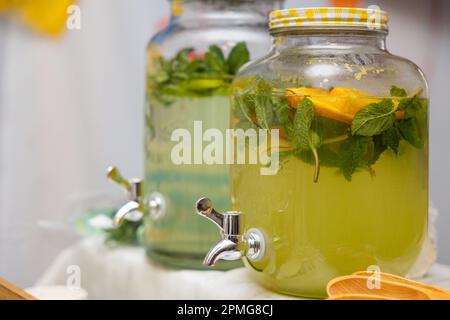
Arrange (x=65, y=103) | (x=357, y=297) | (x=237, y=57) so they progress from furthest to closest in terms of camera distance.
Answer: (x=65, y=103) → (x=237, y=57) → (x=357, y=297)

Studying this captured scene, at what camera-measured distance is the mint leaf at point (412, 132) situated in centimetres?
65

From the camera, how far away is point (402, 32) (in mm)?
806

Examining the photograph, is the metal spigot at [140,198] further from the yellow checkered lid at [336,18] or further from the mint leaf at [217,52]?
the yellow checkered lid at [336,18]

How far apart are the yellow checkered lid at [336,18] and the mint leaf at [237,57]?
0.15m

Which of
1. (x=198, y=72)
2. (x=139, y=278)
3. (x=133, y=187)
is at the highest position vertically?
(x=198, y=72)

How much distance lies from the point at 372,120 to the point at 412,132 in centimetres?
5

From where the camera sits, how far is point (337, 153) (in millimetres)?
628

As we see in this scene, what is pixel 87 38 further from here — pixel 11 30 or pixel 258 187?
pixel 258 187

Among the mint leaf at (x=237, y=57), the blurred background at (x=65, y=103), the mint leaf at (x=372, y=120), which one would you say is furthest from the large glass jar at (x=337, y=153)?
the blurred background at (x=65, y=103)

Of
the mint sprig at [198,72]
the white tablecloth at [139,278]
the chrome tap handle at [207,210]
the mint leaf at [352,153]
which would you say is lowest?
the white tablecloth at [139,278]

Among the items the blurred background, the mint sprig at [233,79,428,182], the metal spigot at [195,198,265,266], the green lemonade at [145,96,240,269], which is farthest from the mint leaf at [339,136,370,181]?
the blurred background

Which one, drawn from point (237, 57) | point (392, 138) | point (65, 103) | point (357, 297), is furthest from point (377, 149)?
point (65, 103)

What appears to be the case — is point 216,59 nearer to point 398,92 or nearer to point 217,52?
point 217,52
